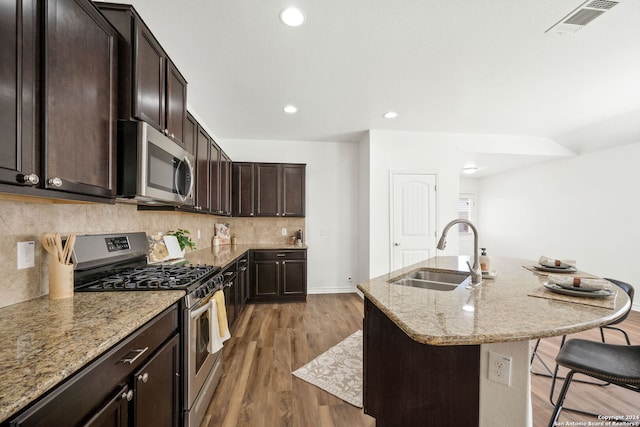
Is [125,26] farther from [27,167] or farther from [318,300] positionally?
[318,300]

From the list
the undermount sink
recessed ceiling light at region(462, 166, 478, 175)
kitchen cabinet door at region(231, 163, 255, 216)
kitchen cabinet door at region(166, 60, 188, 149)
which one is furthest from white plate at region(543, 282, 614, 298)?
recessed ceiling light at region(462, 166, 478, 175)

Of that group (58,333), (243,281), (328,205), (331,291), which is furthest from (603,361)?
(328,205)

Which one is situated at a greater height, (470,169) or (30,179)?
(470,169)

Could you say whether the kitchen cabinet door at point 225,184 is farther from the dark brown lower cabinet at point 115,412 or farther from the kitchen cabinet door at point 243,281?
the dark brown lower cabinet at point 115,412

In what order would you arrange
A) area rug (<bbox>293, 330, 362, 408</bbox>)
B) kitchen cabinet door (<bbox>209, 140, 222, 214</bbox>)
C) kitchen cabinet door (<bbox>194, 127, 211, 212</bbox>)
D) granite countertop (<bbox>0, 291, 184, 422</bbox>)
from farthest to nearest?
kitchen cabinet door (<bbox>209, 140, 222, 214</bbox>), kitchen cabinet door (<bbox>194, 127, 211, 212</bbox>), area rug (<bbox>293, 330, 362, 408</bbox>), granite countertop (<bbox>0, 291, 184, 422</bbox>)

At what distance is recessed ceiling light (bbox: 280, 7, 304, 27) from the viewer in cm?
179

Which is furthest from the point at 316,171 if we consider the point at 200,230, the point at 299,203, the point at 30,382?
the point at 30,382

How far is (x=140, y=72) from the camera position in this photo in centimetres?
147

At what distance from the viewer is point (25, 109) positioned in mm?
916

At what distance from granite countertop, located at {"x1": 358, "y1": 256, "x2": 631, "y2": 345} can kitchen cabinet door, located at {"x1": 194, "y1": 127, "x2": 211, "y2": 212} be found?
6.26ft

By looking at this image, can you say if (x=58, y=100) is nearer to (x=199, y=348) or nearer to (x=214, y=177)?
(x=199, y=348)

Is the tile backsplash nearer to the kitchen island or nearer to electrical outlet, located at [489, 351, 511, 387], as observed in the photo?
the kitchen island

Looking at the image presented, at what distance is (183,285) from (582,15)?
305cm

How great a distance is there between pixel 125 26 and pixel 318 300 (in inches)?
150
